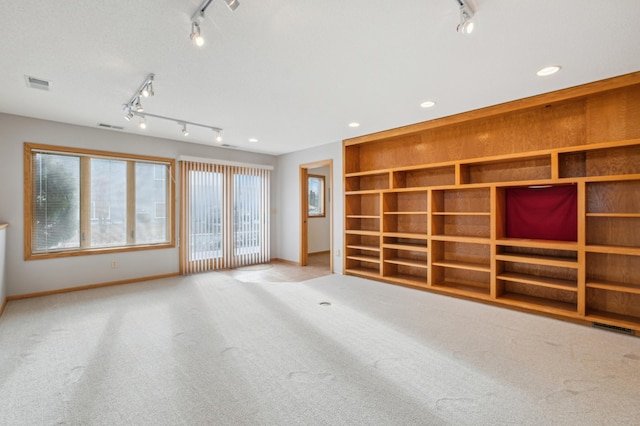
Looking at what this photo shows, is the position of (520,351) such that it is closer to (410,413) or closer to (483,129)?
(410,413)

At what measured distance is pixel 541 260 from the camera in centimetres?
337

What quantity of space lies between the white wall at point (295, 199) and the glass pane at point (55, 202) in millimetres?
3737

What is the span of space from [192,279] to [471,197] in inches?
185

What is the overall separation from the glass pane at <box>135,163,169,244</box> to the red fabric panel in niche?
18.1 ft

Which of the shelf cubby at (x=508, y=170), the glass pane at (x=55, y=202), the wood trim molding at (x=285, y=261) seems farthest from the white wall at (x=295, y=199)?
the glass pane at (x=55, y=202)

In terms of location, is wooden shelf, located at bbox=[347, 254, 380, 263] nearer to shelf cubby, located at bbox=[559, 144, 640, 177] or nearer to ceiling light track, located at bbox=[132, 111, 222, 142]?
shelf cubby, located at bbox=[559, 144, 640, 177]

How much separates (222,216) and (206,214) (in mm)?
327

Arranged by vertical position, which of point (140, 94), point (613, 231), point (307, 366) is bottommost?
point (307, 366)

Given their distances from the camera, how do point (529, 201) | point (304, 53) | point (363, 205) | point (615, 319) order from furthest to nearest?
point (363, 205), point (529, 201), point (615, 319), point (304, 53)

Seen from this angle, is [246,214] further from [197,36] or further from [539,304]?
[539,304]

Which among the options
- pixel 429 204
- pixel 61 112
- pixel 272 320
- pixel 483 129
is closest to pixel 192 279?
pixel 272 320

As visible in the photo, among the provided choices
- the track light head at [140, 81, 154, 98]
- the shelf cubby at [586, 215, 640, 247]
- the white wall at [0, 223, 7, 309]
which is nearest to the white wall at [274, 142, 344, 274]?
the track light head at [140, 81, 154, 98]

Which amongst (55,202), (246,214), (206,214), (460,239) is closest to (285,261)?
(246,214)

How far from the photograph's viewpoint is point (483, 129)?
4.12 m
